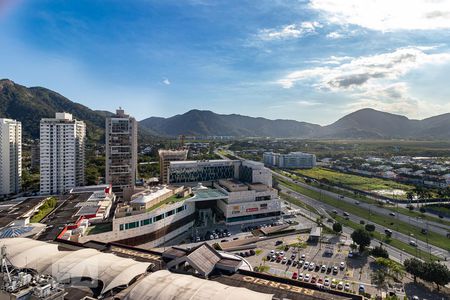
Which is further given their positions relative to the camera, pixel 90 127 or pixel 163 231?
pixel 90 127

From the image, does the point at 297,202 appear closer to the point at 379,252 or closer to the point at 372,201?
the point at 372,201

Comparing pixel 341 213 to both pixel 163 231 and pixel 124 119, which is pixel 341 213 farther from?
pixel 124 119

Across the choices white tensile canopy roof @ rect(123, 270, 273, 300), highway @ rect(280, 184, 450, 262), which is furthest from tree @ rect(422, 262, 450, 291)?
white tensile canopy roof @ rect(123, 270, 273, 300)

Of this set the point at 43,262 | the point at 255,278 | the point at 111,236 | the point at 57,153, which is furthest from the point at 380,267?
the point at 57,153

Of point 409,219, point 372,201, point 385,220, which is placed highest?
point 372,201

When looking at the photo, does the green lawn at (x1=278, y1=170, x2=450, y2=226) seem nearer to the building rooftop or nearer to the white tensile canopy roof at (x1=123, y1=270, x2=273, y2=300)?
the building rooftop

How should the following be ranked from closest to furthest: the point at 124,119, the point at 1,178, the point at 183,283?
the point at 183,283, the point at 1,178, the point at 124,119

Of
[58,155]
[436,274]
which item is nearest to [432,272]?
[436,274]
